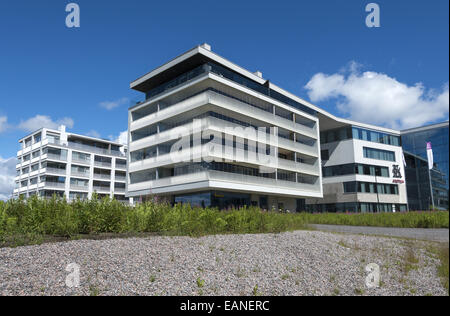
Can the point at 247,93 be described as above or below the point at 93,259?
above

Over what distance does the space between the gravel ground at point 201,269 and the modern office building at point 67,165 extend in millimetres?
57108

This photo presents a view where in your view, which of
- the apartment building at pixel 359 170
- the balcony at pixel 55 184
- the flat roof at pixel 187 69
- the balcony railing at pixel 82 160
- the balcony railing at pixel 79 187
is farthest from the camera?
the balcony railing at pixel 82 160

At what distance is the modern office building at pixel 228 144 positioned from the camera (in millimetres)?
33688

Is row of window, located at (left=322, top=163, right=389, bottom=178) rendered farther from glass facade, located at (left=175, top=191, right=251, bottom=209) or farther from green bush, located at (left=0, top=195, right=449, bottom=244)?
green bush, located at (left=0, top=195, right=449, bottom=244)

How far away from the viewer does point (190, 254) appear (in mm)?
7949

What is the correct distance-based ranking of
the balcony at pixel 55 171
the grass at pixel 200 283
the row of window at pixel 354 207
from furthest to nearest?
1. the balcony at pixel 55 171
2. the row of window at pixel 354 207
3. the grass at pixel 200 283

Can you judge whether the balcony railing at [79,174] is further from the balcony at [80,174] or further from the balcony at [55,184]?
the balcony at [55,184]

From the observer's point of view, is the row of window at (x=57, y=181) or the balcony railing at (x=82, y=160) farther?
the balcony railing at (x=82, y=160)

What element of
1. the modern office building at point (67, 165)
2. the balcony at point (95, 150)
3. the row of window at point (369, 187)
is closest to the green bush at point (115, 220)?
the row of window at point (369, 187)

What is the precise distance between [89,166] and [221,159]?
148ft

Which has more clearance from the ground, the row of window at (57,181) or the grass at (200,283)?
the row of window at (57,181)

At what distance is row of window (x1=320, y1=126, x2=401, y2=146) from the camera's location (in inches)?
2087
